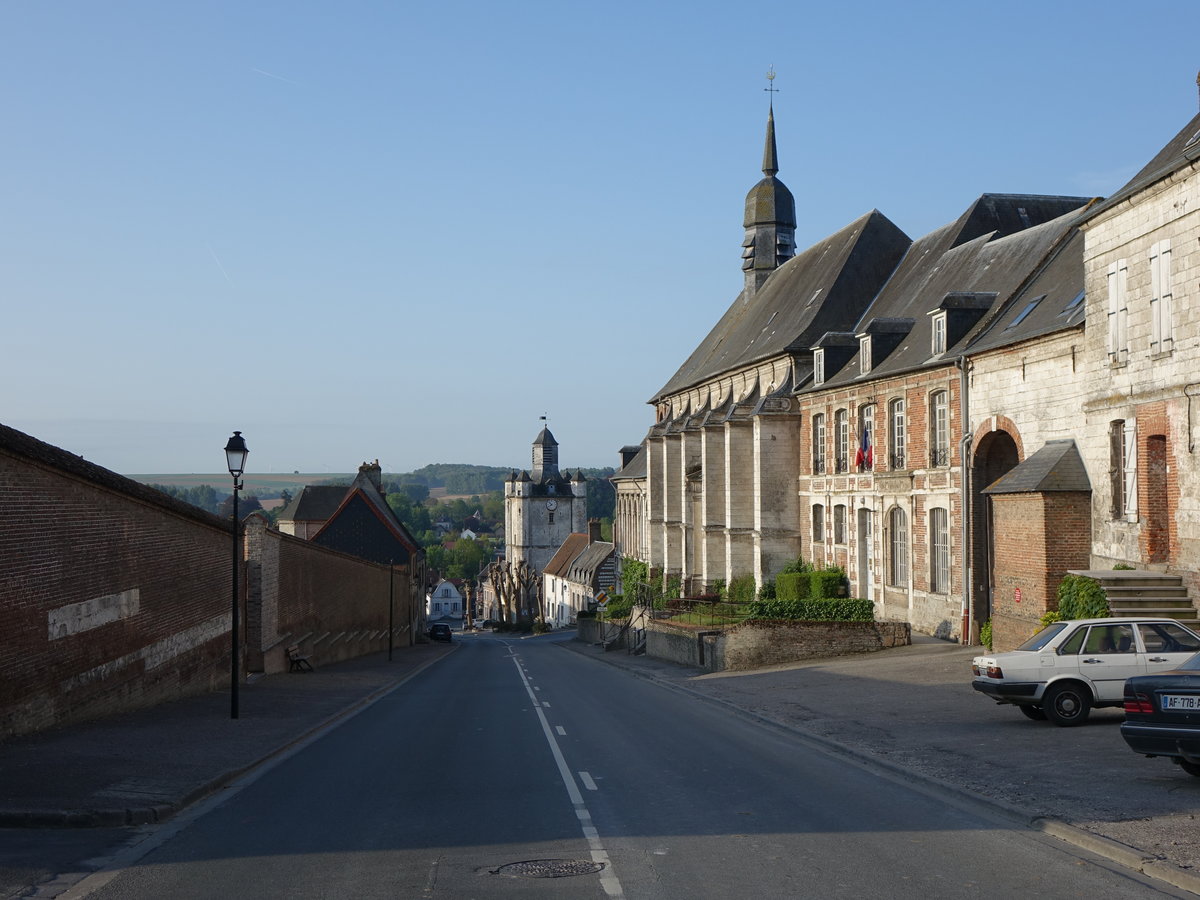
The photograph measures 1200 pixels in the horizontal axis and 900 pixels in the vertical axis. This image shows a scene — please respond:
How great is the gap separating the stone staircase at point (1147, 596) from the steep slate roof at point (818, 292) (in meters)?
25.0

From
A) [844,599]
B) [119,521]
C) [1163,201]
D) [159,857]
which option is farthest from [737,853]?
[844,599]

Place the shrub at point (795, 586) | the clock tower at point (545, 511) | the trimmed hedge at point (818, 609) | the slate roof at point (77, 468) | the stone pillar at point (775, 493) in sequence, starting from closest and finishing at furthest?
1. the slate roof at point (77, 468)
2. the trimmed hedge at point (818, 609)
3. the shrub at point (795, 586)
4. the stone pillar at point (775, 493)
5. the clock tower at point (545, 511)

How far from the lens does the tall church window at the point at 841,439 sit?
130 ft

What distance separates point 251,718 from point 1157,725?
13.8m

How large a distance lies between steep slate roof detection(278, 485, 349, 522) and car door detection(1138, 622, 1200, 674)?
6017cm

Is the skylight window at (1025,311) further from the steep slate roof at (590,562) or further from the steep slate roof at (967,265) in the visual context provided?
the steep slate roof at (590,562)

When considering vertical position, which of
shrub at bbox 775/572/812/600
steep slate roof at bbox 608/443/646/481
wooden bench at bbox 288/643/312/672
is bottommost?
wooden bench at bbox 288/643/312/672

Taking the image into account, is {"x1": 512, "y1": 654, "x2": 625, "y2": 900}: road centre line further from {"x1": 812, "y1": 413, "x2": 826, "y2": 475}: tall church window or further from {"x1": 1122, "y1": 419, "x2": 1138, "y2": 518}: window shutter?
{"x1": 812, "y1": 413, "x2": 826, "y2": 475}: tall church window

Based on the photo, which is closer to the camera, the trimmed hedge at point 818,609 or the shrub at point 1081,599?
the shrub at point 1081,599

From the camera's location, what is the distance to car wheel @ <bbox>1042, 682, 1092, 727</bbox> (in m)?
16.1

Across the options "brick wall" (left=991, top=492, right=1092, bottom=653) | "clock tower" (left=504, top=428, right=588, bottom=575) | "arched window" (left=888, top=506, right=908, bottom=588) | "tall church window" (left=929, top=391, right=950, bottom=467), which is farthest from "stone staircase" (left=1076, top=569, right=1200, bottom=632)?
"clock tower" (left=504, top=428, right=588, bottom=575)

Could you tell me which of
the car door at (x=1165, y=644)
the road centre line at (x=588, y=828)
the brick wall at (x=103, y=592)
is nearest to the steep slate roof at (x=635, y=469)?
the brick wall at (x=103, y=592)

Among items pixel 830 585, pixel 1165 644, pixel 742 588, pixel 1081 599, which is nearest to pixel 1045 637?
pixel 1165 644

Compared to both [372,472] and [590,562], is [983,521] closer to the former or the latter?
[372,472]
